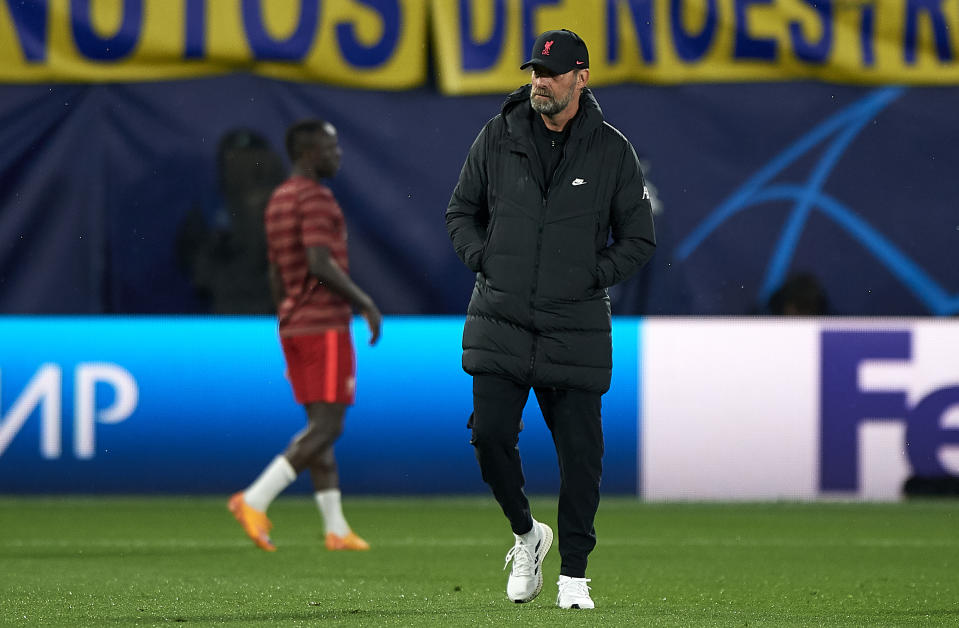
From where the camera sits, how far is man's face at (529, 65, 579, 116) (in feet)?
18.4

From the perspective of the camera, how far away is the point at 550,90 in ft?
18.4

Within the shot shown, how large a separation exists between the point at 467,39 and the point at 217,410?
2.40 metres

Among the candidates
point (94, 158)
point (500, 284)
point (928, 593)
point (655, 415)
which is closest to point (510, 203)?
point (500, 284)

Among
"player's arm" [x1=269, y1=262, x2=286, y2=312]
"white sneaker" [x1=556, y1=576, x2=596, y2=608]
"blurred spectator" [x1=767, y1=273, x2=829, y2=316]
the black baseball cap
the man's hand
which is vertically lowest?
"white sneaker" [x1=556, y1=576, x2=596, y2=608]

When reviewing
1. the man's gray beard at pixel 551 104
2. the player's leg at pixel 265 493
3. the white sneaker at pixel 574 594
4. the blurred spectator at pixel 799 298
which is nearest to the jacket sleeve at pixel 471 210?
the man's gray beard at pixel 551 104

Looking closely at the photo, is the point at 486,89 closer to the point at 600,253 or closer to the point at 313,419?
the point at 313,419

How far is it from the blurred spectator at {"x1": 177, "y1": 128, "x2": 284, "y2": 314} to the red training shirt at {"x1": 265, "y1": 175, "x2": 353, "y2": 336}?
2.43m

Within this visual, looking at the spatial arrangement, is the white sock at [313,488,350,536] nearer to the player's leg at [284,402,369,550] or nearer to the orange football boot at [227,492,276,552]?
the player's leg at [284,402,369,550]

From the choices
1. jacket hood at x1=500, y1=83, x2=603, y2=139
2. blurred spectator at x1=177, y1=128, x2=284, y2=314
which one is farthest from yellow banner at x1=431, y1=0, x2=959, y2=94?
jacket hood at x1=500, y1=83, x2=603, y2=139

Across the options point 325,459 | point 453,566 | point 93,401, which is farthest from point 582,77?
point 93,401

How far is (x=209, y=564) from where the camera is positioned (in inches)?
294

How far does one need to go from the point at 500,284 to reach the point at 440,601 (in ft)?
3.64

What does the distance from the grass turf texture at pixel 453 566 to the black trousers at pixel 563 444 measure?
0.23 m

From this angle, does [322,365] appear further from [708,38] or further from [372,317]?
[708,38]
